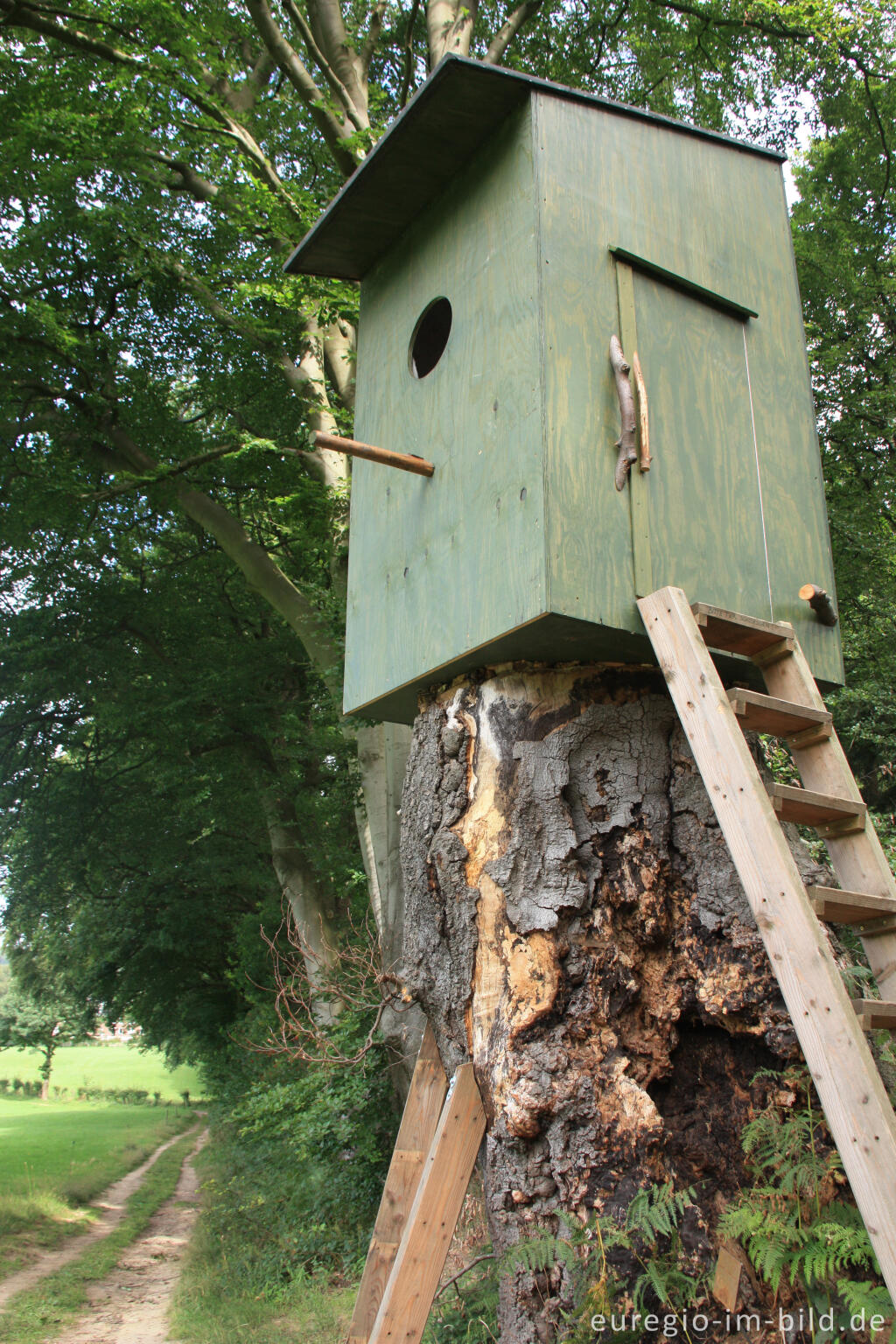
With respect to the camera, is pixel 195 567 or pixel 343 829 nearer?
pixel 343 829

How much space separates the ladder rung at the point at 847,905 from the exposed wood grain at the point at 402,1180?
6.04 feet

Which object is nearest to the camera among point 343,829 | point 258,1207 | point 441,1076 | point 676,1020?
point 676,1020

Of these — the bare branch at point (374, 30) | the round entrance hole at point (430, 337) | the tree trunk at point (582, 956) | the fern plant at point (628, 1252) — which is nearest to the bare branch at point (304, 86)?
the bare branch at point (374, 30)

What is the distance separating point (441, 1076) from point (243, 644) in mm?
9380

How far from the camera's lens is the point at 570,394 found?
140 inches

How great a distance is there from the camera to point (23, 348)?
31.5ft

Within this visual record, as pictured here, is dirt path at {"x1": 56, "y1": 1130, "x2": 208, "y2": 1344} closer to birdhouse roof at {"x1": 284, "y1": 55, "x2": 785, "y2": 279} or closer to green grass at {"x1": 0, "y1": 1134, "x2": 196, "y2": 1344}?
green grass at {"x1": 0, "y1": 1134, "x2": 196, "y2": 1344}

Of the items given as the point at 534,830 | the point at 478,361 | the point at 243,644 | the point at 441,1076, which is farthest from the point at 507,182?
the point at 243,644

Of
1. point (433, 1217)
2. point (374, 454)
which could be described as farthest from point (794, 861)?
point (374, 454)

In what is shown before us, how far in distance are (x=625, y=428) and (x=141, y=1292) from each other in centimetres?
843

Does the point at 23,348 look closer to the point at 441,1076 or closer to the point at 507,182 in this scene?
the point at 507,182

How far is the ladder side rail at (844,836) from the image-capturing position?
3.21 meters

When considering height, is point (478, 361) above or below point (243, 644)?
below

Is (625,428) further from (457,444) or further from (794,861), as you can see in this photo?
(794,861)
